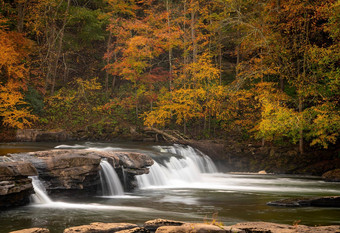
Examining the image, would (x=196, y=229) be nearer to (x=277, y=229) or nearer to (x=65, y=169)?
(x=277, y=229)

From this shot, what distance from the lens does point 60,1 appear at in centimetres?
2611

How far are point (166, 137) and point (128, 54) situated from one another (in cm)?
618

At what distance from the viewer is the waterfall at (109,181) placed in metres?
13.7

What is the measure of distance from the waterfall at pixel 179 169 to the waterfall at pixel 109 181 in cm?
164

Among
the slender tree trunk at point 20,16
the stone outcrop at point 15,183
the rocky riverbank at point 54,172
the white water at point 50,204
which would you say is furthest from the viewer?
the slender tree trunk at point 20,16

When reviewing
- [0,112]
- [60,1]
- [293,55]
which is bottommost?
[0,112]

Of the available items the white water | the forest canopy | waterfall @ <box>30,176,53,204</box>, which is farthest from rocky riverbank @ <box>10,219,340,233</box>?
the forest canopy

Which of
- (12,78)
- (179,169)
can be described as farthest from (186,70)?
(12,78)

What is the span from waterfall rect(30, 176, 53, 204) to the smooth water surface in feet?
0.65

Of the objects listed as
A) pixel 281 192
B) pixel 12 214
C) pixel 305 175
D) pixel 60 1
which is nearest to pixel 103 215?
pixel 12 214

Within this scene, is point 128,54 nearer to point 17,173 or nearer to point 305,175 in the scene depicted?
point 305,175

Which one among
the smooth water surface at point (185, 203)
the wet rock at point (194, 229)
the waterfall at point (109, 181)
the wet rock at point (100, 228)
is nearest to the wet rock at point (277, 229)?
the wet rock at point (194, 229)

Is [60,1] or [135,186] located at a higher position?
[60,1]

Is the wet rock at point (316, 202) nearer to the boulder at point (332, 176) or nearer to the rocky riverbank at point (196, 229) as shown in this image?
the rocky riverbank at point (196, 229)
